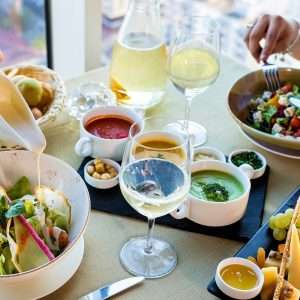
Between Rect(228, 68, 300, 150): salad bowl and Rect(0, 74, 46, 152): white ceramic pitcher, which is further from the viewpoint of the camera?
Rect(228, 68, 300, 150): salad bowl

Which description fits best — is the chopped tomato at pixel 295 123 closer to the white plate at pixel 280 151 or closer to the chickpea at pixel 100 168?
the white plate at pixel 280 151

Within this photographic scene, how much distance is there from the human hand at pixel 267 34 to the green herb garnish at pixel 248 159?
0.28m

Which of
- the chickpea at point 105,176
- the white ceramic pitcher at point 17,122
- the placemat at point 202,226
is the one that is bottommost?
the placemat at point 202,226

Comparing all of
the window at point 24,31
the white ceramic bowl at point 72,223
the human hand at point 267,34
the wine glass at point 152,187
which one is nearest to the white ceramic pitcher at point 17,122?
the white ceramic bowl at point 72,223

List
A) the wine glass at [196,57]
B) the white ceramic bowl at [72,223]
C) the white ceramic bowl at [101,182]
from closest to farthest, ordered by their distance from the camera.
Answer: the white ceramic bowl at [72,223], the white ceramic bowl at [101,182], the wine glass at [196,57]

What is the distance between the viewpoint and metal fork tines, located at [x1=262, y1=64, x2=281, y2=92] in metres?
1.25

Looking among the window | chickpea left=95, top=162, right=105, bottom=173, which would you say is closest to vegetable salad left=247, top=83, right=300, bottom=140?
chickpea left=95, top=162, right=105, bottom=173

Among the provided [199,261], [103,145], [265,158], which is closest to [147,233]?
[199,261]

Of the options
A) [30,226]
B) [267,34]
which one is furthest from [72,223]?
[267,34]

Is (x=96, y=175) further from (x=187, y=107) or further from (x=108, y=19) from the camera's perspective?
(x=108, y=19)

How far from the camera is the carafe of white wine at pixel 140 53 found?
3.82ft

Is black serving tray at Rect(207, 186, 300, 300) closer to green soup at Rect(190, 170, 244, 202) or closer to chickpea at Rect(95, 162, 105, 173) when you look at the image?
green soup at Rect(190, 170, 244, 202)

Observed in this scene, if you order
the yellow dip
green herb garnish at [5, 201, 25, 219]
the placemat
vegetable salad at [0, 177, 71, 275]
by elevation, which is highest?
green herb garnish at [5, 201, 25, 219]

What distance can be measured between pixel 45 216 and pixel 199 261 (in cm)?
24
